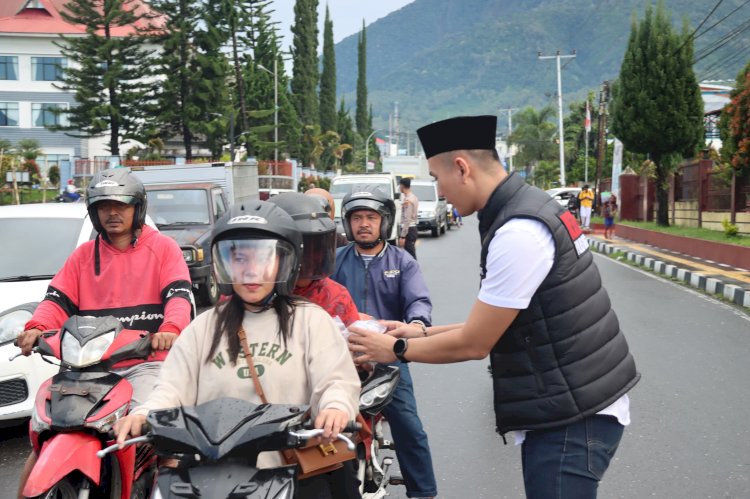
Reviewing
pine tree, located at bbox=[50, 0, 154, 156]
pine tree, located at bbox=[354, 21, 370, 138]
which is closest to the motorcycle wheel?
pine tree, located at bbox=[50, 0, 154, 156]

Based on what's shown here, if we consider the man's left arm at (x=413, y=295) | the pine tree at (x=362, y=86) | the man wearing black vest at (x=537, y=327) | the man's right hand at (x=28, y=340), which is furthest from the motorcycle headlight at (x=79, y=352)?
the pine tree at (x=362, y=86)

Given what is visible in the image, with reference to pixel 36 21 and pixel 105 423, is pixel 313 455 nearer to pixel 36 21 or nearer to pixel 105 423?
pixel 105 423

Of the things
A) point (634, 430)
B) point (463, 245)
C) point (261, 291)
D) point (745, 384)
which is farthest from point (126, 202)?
point (463, 245)

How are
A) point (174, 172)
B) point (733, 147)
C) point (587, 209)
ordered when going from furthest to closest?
point (587, 209), point (733, 147), point (174, 172)

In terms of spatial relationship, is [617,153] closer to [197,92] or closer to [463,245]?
[463,245]

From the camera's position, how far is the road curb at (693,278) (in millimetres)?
13883

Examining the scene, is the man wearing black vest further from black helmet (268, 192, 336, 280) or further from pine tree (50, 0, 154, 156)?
pine tree (50, 0, 154, 156)

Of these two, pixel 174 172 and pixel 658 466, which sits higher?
pixel 174 172

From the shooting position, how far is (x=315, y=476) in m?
2.98

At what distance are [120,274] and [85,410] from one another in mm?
1031

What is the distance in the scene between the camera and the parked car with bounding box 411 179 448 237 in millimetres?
31469

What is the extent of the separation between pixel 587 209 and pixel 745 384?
77.7ft

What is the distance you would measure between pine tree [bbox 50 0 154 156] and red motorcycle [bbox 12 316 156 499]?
39739 millimetres

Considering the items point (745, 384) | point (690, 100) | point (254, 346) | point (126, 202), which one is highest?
point (690, 100)
